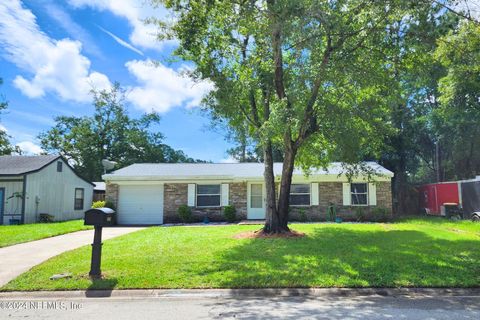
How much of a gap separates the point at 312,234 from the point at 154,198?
10705mm

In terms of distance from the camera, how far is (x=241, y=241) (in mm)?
11266

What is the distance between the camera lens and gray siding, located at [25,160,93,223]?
20.3 metres

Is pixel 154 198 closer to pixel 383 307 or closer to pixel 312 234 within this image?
pixel 312 234

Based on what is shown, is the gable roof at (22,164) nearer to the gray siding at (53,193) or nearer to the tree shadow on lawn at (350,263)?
the gray siding at (53,193)

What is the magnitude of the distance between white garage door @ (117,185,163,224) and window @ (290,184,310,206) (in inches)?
293

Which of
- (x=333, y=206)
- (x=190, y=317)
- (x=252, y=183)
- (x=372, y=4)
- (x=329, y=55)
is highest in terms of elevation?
(x=372, y=4)

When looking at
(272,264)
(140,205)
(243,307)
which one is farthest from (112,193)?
(243,307)

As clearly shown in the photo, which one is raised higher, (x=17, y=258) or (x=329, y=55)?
(x=329, y=55)

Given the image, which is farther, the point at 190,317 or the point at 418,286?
the point at 418,286

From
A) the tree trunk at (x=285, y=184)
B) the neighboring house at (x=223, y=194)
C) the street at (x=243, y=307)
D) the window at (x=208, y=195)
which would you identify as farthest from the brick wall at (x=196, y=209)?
the street at (x=243, y=307)

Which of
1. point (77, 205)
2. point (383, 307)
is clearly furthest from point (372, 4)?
point (77, 205)

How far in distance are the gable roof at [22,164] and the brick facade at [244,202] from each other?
4.50 m

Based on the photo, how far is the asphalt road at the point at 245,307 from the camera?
5.09m

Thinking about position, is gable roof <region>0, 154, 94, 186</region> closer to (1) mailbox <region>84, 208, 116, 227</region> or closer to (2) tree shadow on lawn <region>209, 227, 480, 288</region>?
(2) tree shadow on lawn <region>209, 227, 480, 288</region>
